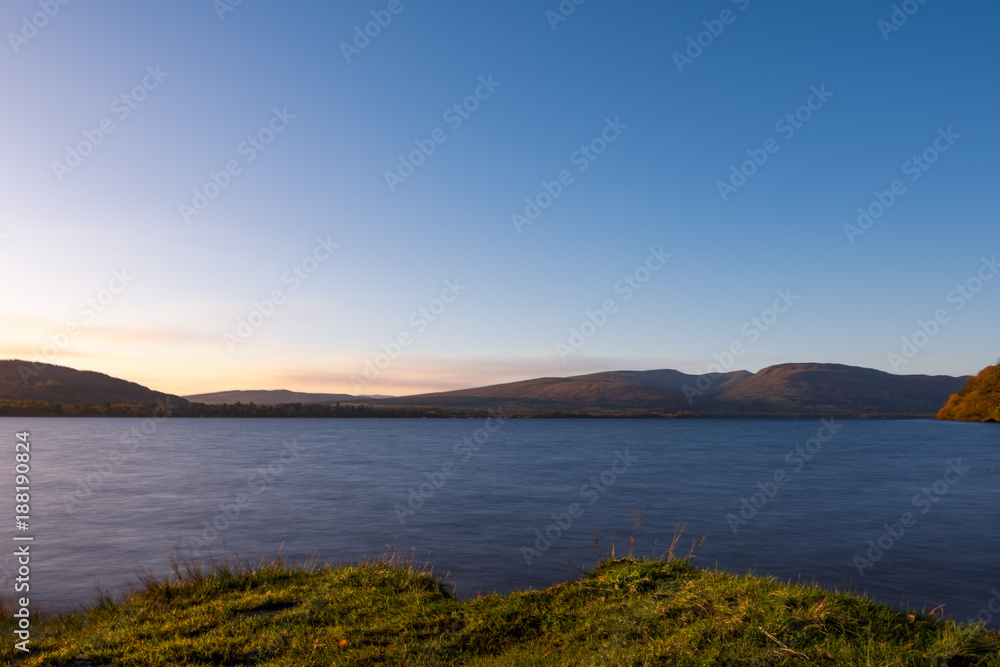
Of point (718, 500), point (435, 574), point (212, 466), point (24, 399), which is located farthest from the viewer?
point (24, 399)

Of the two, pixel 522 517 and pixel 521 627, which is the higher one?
pixel 521 627

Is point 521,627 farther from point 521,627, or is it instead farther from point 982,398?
point 982,398

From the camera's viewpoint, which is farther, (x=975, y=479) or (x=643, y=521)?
(x=975, y=479)

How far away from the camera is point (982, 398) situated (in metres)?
148

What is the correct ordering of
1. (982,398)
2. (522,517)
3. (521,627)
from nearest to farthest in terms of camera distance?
(521,627) → (522,517) → (982,398)

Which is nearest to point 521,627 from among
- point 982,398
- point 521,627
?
point 521,627

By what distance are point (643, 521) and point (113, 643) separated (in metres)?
27.8

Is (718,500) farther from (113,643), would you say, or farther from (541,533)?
(113,643)

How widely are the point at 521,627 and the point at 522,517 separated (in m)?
23.7

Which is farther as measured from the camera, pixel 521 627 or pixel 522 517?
pixel 522 517

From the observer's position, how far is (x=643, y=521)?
33.5m

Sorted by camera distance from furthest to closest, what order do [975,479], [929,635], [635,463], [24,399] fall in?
[24,399] < [635,463] < [975,479] < [929,635]

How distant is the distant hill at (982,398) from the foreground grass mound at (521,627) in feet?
560

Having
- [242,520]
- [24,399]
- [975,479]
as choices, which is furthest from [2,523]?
[24,399]
